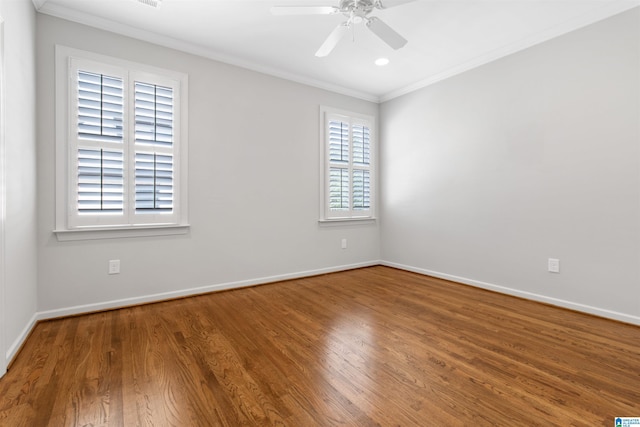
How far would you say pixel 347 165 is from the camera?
180 inches

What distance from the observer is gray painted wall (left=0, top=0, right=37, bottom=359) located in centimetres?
190

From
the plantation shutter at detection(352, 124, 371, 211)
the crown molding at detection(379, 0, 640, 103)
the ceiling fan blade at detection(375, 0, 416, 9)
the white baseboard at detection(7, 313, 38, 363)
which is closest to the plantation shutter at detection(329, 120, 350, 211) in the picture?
the plantation shutter at detection(352, 124, 371, 211)

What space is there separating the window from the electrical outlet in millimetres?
2485

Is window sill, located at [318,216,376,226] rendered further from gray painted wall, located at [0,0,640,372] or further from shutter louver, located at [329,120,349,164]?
shutter louver, located at [329,120,349,164]

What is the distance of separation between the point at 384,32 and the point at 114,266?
3.14 metres

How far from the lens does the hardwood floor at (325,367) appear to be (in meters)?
1.44

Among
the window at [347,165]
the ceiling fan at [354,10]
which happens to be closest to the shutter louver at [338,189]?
the window at [347,165]

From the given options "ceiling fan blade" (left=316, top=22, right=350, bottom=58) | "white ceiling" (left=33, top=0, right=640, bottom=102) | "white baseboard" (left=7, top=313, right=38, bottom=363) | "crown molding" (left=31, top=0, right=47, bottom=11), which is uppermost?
"white ceiling" (left=33, top=0, right=640, bottom=102)

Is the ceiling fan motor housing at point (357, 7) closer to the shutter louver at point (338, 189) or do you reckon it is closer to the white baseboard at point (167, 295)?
Result: the shutter louver at point (338, 189)

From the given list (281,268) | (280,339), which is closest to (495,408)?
(280,339)

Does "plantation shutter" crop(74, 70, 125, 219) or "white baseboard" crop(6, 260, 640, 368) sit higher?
"plantation shutter" crop(74, 70, 125, 219)

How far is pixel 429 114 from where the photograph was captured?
4.18 m

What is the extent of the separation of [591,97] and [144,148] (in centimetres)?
423

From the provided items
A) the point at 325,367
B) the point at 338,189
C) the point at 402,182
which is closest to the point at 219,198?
the point at 338,189
